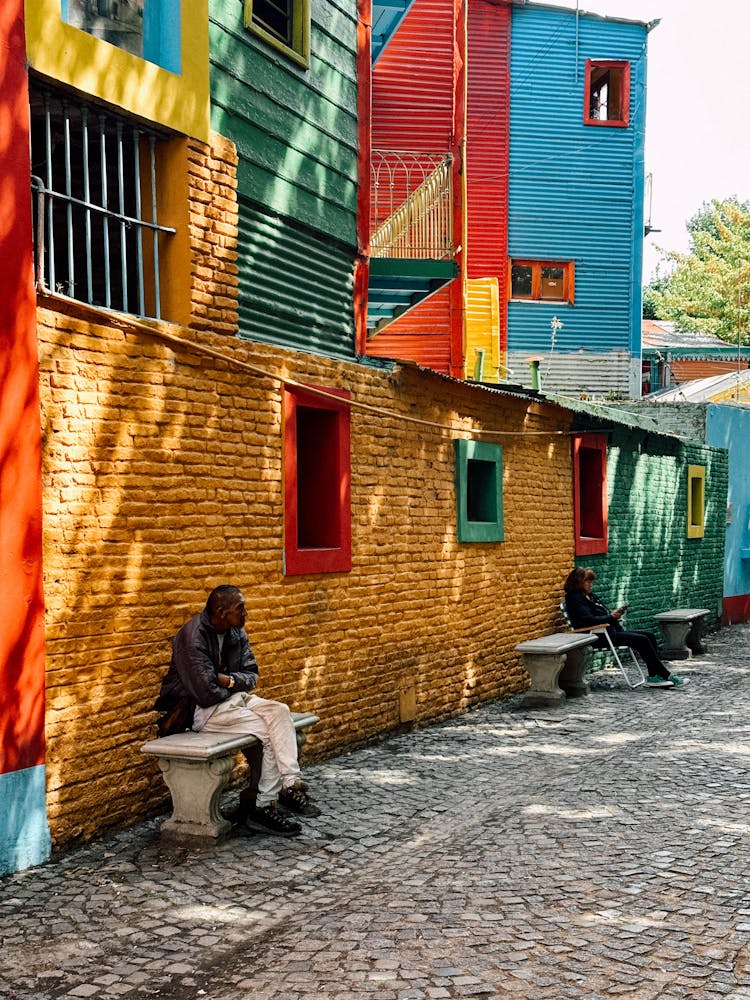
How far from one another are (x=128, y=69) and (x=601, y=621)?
8026 mm

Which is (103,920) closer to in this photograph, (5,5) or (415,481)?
(5,5)

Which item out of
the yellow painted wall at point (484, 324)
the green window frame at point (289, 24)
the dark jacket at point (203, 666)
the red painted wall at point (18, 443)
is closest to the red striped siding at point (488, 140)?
the yellow painted wall at point (484, 324)

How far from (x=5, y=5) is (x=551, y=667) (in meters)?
8.10

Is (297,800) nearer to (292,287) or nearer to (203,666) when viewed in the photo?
(203,666)

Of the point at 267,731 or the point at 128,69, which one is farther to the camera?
the point at 128,69

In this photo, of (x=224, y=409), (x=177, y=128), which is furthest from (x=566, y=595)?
(x=177, y=128)

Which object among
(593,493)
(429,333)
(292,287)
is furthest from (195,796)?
(593,493)

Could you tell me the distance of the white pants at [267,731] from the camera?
21.7ft

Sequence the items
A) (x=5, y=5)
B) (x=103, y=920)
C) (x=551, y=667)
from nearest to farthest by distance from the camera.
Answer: (x=103, y=920) < (x=5, y=5) < (x=551, y=667)

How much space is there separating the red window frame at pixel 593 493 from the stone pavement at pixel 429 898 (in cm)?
655

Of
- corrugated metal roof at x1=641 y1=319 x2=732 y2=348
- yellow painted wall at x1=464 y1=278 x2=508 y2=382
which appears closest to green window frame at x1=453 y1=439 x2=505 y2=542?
yellow painted wall at x1=464 y1=278 x2=508 y2=382

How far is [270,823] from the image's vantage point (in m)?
6.62

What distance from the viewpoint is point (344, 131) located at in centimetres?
984

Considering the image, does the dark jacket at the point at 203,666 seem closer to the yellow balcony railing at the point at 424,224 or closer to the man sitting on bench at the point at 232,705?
the man sitting on bench at the point at 232,705
